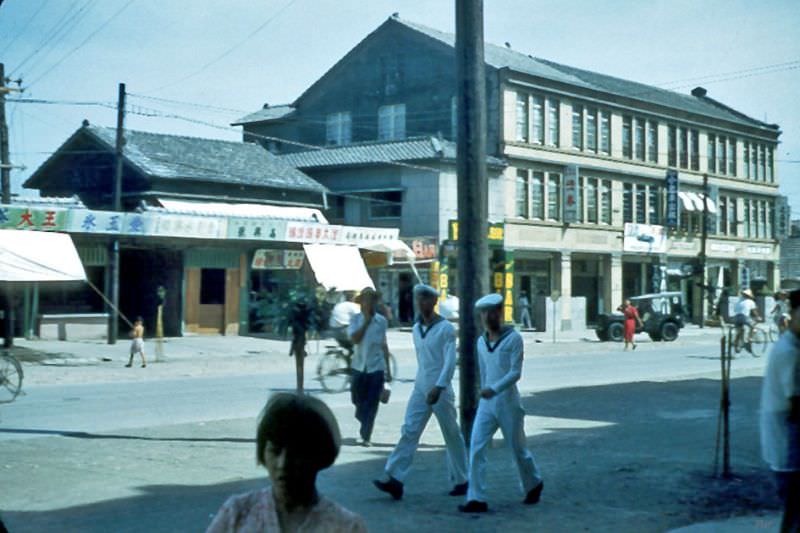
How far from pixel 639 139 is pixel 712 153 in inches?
276

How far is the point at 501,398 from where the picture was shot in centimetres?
796

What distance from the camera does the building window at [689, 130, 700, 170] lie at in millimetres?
53031

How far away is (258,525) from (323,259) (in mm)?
30516

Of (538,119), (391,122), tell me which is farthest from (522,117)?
(391,122)

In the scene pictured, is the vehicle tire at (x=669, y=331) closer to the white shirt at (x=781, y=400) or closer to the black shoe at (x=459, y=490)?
the black shoe at (x=459, y=490)

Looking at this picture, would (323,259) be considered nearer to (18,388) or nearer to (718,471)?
(18,388)

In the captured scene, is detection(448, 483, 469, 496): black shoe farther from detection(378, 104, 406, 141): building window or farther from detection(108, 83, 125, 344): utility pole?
detection(378, 104, 406, 141): building window

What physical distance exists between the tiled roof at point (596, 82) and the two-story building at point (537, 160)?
16 centimetres

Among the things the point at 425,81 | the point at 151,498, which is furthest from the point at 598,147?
the point at 151,498

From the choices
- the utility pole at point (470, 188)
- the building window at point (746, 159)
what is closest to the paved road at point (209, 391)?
the utility pole at point (470, 188)

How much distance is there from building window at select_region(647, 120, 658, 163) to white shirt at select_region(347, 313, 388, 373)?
→ 136 ft

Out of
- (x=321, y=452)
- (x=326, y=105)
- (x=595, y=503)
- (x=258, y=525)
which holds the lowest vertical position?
(x=595, y=503)

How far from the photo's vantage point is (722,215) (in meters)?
56.0

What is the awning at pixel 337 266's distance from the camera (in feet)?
107
